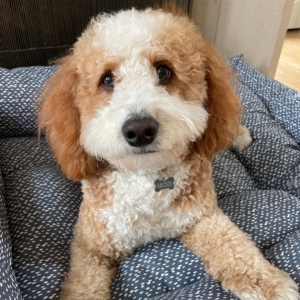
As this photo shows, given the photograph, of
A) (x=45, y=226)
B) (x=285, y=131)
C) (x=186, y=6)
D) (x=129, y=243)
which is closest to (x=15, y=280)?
(x=45, y=226)

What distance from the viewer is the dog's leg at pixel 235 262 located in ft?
2.70

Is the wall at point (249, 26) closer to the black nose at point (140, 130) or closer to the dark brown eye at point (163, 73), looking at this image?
the dark brown eye at point (163, 73)

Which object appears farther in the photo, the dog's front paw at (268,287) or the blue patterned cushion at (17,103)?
the blue patterned cushion at (17,103)

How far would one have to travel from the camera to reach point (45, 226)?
1136 mm

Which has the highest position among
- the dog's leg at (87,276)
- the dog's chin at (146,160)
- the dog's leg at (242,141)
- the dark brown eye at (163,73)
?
the dark brown eye at (163,73)

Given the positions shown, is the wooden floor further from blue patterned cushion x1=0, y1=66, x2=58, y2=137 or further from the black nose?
the black nose

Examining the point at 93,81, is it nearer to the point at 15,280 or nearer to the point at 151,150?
the point at 151,150

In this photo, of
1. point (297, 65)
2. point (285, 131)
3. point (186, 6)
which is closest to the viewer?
point (285, 131)

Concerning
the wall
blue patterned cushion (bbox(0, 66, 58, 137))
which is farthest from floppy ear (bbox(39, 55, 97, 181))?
the wall

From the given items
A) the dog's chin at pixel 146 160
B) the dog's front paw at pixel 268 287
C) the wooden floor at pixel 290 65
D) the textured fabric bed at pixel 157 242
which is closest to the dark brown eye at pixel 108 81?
the dog's chin at pixel 146 160

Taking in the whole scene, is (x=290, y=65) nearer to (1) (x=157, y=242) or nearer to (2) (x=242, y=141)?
(2) (x=242, y=141)

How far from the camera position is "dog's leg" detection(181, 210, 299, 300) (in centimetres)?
Answer: 82

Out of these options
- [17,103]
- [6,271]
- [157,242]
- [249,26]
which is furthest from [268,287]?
[249,26]

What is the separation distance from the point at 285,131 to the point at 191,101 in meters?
1.08
